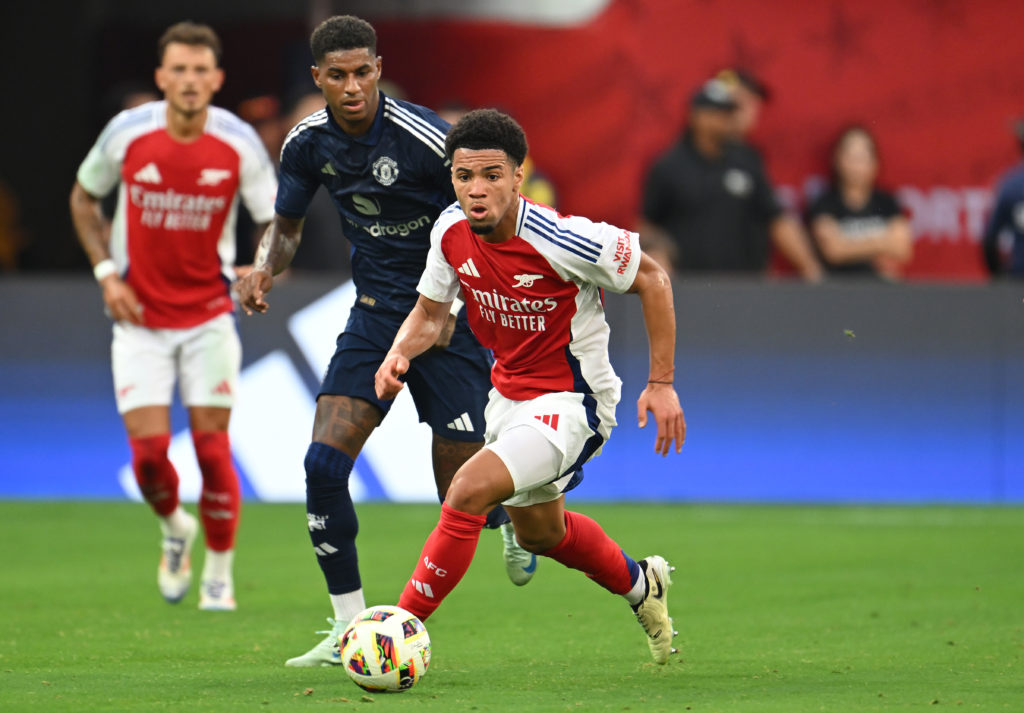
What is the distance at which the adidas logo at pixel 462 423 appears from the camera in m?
7.39

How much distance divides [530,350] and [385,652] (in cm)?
130

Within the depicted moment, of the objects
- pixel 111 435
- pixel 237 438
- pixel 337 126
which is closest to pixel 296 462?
pixel 237 438

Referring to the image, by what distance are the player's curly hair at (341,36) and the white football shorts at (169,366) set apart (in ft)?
7.89

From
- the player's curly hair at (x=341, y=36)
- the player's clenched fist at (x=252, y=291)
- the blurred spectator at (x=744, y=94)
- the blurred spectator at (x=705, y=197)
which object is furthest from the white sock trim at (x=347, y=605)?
the blurred spectator at (x=744, y=94)

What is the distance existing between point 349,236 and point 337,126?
0.50m

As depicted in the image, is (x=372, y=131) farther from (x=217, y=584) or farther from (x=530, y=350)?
(x=217, y=584)

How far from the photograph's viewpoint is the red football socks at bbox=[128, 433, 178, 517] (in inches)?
340

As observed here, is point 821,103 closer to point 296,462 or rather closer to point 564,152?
point 564,152

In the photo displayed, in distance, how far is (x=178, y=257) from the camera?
29.1ft

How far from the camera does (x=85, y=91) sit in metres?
17.6

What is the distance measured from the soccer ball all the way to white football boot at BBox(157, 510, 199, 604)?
2845mm

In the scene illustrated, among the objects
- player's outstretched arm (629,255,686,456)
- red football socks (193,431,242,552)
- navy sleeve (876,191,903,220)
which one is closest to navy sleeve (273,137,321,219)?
player's outstretched arm (629,255,686,456)

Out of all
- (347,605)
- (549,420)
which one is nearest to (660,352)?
(549,420)

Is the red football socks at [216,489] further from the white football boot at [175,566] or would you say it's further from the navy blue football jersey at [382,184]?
the navy blue football jersey at [382,184]
